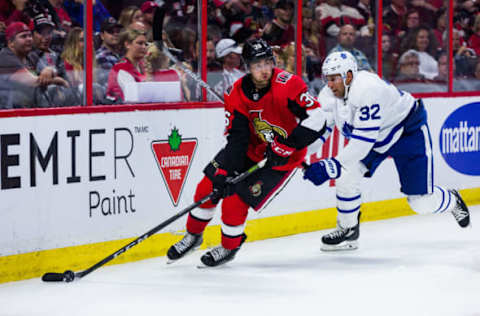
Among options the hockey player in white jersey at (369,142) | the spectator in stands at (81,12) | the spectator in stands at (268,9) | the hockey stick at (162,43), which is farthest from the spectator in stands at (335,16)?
the spectator in stands at (81,12)

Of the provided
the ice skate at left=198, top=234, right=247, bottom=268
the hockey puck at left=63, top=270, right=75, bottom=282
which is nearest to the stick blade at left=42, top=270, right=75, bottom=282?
the hockey puck at left=63, top=270, right=75, bottom=282

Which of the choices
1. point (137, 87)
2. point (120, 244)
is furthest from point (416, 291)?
point (137, 87)

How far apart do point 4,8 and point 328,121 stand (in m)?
1.75

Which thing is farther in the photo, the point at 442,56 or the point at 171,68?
the point at 442,56

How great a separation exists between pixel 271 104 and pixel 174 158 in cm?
85

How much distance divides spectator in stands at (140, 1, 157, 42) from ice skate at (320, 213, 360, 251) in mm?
1444

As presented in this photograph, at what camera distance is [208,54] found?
527 cm

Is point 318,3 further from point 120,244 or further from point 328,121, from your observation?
point 120,244

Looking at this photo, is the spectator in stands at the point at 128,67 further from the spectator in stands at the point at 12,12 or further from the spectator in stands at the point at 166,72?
the spectator in stands at the point at 12,12

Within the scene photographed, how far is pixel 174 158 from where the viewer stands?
4.93m

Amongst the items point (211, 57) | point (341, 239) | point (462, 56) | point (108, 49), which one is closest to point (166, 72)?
point (211, 57)

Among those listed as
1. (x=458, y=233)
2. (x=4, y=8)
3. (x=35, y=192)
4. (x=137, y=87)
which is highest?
(x=4, y=8)

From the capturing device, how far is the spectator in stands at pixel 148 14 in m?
4.87

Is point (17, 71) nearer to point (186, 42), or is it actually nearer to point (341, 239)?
point (186, 42)
